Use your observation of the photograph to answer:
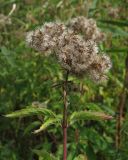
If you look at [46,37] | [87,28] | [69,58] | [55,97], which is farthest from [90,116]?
[55,97]

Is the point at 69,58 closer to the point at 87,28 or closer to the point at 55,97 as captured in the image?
the point at 87,28

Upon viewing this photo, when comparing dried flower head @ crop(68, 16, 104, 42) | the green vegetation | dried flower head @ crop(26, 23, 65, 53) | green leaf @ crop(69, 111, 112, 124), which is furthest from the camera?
the green vegetation

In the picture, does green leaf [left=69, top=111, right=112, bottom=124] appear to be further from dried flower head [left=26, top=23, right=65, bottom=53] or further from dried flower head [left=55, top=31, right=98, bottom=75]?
dried flower head [left=26, top=23, right=65, bottom=53]

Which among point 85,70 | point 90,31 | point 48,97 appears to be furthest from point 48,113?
point 48,97

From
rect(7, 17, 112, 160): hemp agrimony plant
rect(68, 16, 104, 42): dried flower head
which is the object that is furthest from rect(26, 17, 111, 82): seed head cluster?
rect(68, 16, 104, 42): dried flower head

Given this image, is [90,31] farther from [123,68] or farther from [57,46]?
[123,68]
